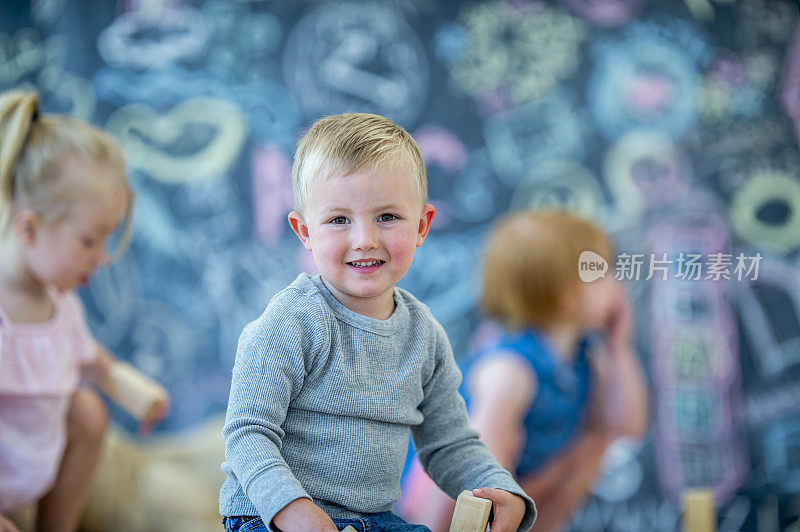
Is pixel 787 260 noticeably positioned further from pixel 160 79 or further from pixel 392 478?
pixel 160 79

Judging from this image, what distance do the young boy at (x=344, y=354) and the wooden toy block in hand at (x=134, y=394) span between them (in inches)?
25.6

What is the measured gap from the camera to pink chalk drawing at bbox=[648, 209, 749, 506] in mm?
1892

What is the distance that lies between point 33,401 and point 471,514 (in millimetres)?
843

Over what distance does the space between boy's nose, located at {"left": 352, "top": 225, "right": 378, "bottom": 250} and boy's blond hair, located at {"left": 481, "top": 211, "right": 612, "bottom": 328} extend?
824 millimetres

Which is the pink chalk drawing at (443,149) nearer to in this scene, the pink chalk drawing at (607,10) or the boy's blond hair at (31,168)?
the pink chalk drawing at (607,10)

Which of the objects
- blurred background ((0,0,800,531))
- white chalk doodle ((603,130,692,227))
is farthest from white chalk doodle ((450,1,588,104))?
white chalk doodle ((603,130,692,227))

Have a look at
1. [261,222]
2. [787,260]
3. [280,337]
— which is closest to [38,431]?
[280,337]

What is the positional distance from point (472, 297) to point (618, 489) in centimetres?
61

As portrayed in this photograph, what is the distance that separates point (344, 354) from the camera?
747 mm

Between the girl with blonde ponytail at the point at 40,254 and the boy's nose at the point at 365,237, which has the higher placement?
the boy's nose at the point at 365,237

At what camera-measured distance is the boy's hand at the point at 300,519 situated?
644 mm

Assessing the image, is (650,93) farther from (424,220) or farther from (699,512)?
(424,220)

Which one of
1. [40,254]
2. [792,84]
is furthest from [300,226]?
[792,84]

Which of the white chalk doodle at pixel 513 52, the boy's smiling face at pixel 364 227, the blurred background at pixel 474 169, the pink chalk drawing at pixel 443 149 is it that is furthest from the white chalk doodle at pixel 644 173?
the boy's smiling face at pixel 364 227
